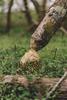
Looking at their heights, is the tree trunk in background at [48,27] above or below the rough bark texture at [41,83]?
above

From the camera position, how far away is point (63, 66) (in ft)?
27.1

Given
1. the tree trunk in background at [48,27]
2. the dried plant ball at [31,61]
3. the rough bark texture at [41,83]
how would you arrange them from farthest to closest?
the tree trunk in background at [48,27] < the dried plant ball at [31,61] < the rough bark texture at [41,83]

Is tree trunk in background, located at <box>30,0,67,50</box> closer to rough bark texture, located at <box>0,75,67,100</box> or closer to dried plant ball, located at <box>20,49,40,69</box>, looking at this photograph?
dried plant ball, located at <box>20,49,40,69</box>

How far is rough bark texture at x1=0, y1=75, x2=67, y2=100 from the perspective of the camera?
6750 mm

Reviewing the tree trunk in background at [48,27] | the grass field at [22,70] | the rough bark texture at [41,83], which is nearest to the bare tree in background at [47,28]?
the tree trunk in background at [48,27]

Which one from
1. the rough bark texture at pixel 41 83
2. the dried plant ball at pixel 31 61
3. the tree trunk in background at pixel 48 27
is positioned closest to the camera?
the rough bark texture at pixel 41 83

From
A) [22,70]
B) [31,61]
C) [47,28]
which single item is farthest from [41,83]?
[47,28]

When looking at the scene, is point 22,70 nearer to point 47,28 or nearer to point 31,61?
point 31,61

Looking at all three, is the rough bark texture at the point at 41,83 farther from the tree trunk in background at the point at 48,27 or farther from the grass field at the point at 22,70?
the tree trunk in background at the point at 48,27

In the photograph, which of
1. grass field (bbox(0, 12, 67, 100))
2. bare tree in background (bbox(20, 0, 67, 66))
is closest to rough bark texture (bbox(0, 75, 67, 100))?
grass field (bbox(0, 12, 67, 100))

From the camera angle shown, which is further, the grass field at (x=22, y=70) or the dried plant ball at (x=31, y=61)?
the dried plant ball at (x=31, y=61)

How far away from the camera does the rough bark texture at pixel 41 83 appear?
22.1 feet

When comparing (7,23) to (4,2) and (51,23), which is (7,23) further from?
(51,23)

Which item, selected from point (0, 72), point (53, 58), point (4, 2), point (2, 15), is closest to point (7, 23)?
point (2, 15)
